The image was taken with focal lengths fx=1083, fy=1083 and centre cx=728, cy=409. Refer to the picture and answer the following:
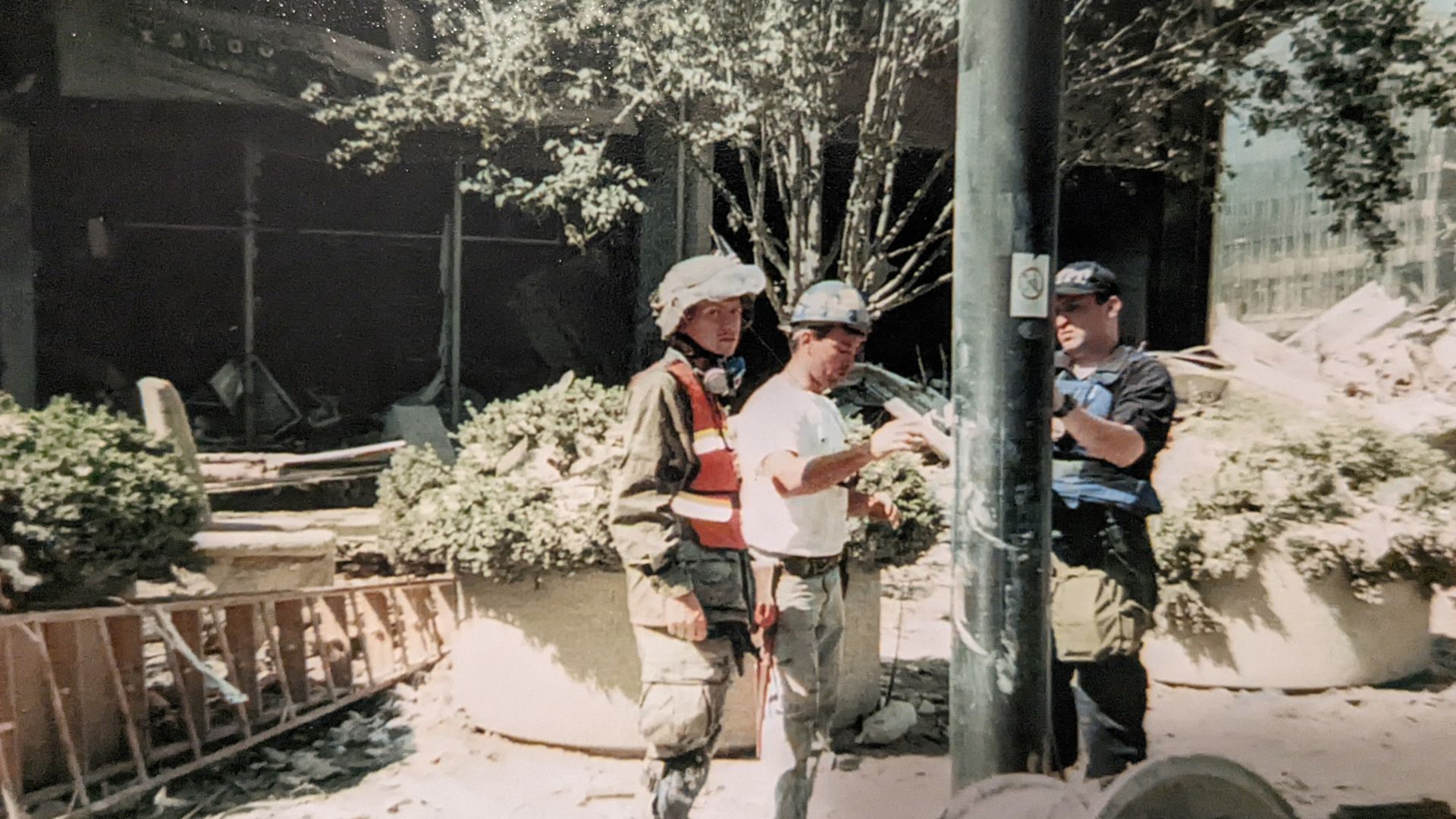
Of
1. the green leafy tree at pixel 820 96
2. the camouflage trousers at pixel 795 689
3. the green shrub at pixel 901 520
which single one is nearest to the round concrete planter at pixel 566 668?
the green shrub at pixel 901 520

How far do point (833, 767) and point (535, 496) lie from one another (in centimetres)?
157

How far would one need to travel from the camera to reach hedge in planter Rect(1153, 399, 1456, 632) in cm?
490

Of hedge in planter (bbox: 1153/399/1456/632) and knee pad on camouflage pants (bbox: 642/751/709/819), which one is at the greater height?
hedge in planter (bbox: 1153/399/1456/632)

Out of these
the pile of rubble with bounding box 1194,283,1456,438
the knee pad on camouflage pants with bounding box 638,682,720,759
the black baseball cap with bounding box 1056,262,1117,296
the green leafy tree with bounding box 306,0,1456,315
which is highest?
the green leafy tree with bounding box 306,0,1456,315

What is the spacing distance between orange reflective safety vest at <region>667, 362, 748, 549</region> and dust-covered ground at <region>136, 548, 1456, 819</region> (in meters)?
1.22

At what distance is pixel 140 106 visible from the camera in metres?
4.75

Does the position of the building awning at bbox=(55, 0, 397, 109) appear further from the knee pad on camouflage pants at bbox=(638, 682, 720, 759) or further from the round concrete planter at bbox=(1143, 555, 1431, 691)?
the round concrete planter at bbox=(1143, 555, 1431, 691)

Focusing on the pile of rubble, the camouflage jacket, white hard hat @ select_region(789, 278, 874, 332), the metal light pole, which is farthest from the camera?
the pile of rubble

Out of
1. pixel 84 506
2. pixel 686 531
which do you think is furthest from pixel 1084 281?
pixel 84 506

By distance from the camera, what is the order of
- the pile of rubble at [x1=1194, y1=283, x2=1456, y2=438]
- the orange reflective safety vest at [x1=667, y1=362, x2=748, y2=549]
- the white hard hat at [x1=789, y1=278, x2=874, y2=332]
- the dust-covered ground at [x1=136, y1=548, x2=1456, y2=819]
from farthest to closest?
1. the pile of rubble at [x1=1194, y1=283, x2=1456, y2=438]
2. the dust-covered ground at [x1=136, y1=548, x2=1456, y2=819]
3. the white hard hat at [x1=789, y1=278, x2=874, y2=332]
4. the orange reflective safety vest at [x1=667, y1=362, x2=748, y2=549]

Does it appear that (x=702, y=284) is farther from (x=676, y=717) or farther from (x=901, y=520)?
(x=901, y=520)

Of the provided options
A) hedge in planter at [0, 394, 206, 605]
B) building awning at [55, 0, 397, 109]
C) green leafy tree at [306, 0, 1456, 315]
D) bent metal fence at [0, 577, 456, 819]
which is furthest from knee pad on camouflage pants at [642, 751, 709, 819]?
building awning at [55, 0, 397, 109]

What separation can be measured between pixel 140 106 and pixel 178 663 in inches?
96.2

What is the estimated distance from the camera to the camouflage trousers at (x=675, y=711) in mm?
2979
